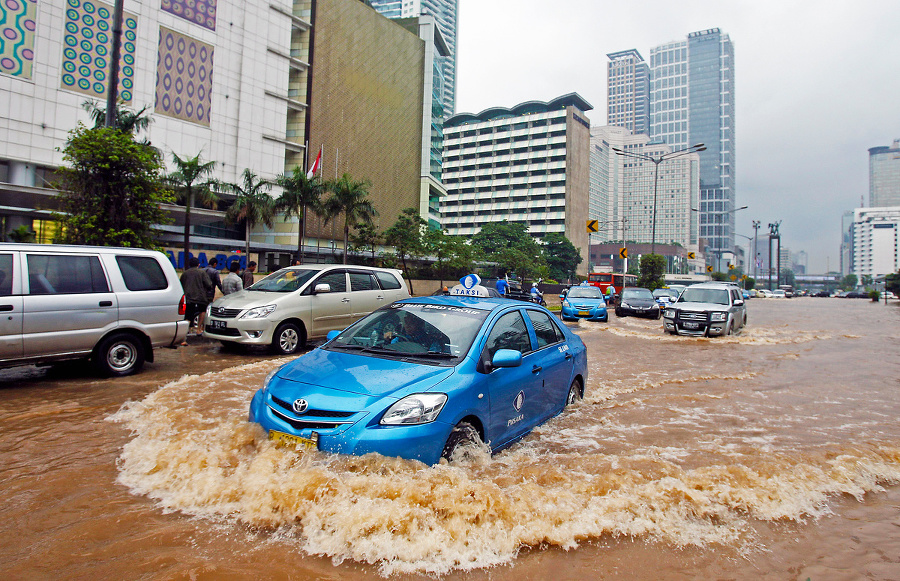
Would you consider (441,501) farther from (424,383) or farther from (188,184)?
(188,184)

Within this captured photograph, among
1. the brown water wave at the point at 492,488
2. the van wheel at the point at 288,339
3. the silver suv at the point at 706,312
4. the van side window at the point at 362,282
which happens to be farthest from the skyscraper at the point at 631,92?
the brown water wave at the point at 492,488

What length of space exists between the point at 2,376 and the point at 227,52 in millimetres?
42693

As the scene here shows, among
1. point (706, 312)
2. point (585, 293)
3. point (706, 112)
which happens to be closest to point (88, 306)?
point (706, 312)

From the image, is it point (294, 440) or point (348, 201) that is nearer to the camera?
point (294, 440)

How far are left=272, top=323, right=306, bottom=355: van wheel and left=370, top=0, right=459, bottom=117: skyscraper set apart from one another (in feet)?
481

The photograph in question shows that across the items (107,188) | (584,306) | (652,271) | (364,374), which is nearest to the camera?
(364,374)

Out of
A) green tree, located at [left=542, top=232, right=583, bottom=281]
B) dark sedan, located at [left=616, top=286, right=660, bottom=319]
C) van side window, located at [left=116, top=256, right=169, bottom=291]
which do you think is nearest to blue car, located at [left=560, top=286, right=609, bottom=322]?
dark sedan, located at [left=616, top=286, right=660, bottom=319]

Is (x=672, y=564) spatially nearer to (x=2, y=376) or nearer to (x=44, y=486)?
(x=44, y=486)

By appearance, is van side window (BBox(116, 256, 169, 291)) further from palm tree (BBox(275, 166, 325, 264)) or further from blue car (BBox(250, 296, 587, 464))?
palm tree (BBox(275, 166, 325, 264))

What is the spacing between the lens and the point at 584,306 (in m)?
21.6

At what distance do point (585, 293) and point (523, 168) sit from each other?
86163 millimetres

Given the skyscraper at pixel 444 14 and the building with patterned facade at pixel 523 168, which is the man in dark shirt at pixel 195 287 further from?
the skyscraper at pixel 444 14

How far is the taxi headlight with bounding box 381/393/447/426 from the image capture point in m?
3.46

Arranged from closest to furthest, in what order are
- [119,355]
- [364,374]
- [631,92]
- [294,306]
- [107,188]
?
[364,374] → [119,355] → [294,306] → [107,188] → [631,92]
